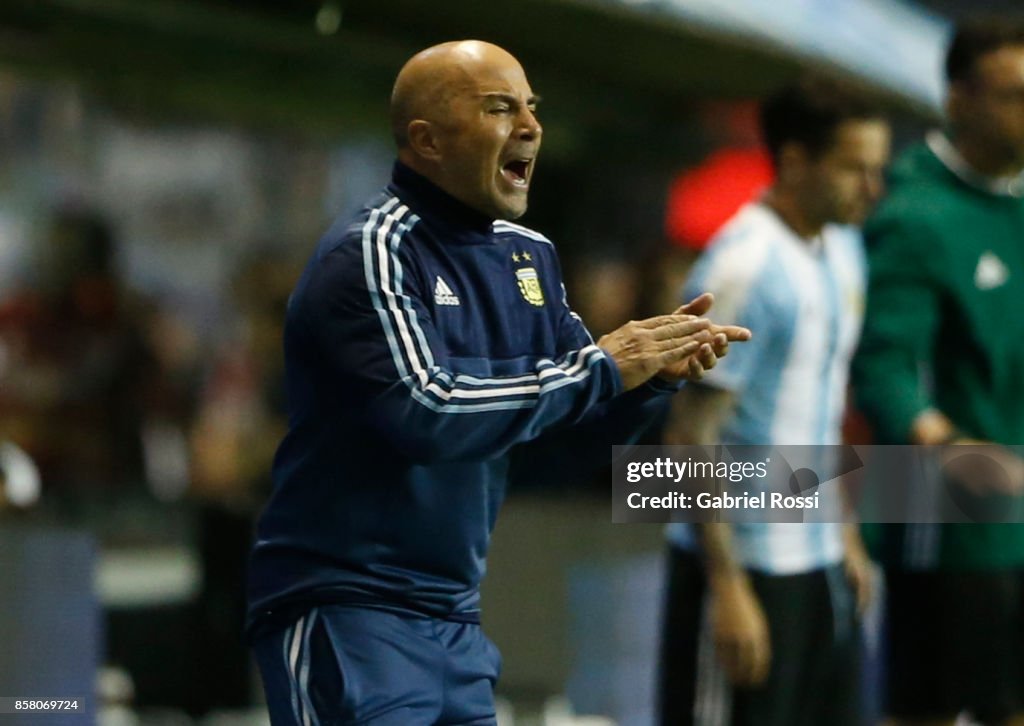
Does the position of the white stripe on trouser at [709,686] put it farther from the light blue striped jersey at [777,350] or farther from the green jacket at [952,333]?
the green jacket at [952,333]

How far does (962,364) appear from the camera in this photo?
15.8ft

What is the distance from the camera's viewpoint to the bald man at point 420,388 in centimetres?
301

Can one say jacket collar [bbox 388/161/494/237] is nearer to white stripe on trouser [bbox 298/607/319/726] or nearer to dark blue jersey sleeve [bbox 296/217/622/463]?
dark blue jersey sleeve [bbox 296/217/622/463]

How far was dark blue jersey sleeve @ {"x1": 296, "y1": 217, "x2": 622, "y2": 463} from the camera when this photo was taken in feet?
9.75

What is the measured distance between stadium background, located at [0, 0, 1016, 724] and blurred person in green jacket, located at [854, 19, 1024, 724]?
95 cm

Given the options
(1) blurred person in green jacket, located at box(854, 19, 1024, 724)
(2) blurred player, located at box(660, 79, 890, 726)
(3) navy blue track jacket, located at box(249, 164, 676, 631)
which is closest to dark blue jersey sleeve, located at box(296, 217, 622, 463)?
(3) navy blue track jacket, located at box(249, 164, 676, 631)

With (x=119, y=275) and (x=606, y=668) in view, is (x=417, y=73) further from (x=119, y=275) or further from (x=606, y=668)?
(x=119, y=275)

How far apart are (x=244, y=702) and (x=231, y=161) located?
5.78 metres

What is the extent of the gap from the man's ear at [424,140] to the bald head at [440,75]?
0.03 ft

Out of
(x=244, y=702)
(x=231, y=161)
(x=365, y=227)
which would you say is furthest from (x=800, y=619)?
(x=231, y=161)

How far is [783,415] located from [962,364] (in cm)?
55

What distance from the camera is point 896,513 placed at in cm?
488
